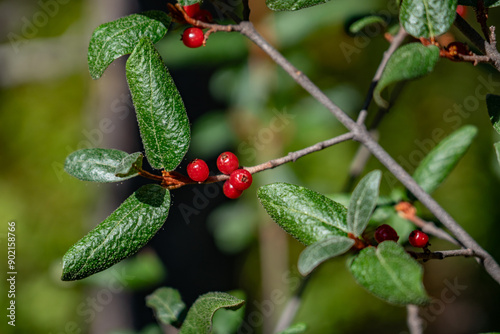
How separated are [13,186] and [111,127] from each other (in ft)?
2.55

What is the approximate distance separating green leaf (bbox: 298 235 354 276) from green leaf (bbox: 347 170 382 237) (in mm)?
34

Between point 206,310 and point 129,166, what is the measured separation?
23 cm

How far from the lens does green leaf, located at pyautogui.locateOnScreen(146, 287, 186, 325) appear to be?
978 millimetres

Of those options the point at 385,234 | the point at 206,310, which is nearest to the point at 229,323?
the point at 206,310

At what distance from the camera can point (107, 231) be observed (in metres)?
0.62

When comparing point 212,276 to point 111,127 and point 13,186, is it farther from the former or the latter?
point 13,186

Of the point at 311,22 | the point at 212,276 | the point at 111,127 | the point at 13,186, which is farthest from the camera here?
the point at 13,186

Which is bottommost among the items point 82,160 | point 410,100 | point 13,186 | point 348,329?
point 348,329

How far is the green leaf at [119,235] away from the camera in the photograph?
604mm

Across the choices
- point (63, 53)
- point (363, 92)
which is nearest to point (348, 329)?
point (363, 92)

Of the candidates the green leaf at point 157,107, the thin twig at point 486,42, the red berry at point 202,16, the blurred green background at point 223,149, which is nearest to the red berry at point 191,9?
the red berry at point 202,16

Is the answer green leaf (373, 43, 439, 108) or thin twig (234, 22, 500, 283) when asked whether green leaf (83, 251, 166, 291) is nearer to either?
thin twig (234, 22, 500, 283)

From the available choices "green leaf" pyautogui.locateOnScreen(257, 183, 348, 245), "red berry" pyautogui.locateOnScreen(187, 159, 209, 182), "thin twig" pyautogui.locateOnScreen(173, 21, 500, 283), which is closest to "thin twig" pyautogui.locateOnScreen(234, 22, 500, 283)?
"thin twig" pyautogui.locateOnScreen(173, 21, 500, 283)

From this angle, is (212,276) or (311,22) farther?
(212,276)
